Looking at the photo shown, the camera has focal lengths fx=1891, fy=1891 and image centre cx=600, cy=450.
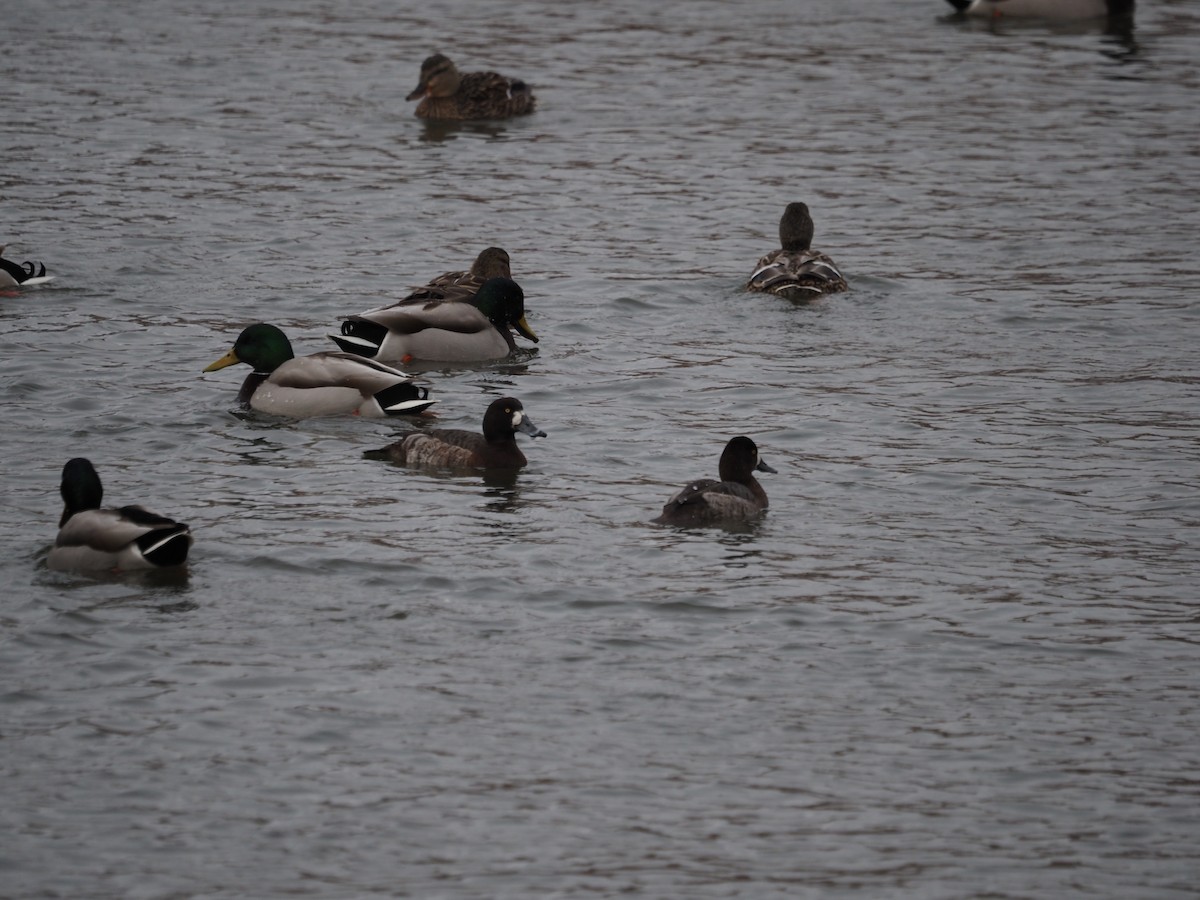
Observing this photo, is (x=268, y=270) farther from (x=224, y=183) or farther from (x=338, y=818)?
(x=338, y=818)

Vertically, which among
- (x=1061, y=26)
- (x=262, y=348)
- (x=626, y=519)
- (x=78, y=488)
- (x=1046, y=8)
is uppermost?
(x=1046, y=8)

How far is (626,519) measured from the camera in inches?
478

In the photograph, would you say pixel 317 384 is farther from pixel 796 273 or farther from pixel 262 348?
pixel 796 273

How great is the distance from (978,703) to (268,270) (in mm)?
11185

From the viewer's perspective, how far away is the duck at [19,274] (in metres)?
17.4

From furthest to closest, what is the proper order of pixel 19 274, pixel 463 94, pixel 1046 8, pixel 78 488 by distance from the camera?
1. pixel 1046 8
2. pixel 463 94
3. pixel 19 274
4. pixel 78 488

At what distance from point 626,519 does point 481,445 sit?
1.60 meters

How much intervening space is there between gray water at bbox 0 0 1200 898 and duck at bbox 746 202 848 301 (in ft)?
1.04

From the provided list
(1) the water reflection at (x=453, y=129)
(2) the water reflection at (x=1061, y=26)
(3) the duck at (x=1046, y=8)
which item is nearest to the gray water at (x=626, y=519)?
(1) the water reflection at (x=453, y=129)

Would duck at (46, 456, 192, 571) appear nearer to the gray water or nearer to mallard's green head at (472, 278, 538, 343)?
the gray water

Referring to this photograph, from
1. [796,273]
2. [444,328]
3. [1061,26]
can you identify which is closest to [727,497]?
[444,328]

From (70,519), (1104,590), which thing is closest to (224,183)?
(70,519)

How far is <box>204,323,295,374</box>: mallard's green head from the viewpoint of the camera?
582 inches

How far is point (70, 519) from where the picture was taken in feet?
36.0
